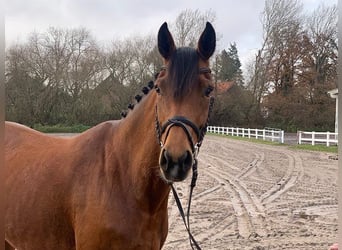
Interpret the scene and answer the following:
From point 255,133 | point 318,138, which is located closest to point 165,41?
point 318,138

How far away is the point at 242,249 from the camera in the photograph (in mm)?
4418

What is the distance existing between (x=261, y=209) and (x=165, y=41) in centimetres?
493

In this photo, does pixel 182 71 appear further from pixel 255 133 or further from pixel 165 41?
pixel 255 133

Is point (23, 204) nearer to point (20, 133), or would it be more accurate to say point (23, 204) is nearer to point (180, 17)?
point (20, 133)

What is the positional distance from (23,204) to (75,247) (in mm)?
535

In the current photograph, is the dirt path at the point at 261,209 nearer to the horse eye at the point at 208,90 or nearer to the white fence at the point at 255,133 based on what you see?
the horse eye at the point at 208,90

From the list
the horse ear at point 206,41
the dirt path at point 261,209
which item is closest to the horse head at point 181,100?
the horse ear at point 206,41

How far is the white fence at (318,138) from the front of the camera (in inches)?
710

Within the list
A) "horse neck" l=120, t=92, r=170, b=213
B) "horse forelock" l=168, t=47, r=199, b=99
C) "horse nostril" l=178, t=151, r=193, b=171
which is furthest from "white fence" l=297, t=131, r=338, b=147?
"horse nostril" l=178, t=151, r=193, b=171

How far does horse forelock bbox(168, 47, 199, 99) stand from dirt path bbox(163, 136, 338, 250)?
3121 millimetres

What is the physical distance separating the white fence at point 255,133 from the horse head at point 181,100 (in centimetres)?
1989

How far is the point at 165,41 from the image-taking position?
79.1 inches

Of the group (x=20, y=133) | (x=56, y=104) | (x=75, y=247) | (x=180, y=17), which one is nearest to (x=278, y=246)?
(x=75, y=247)

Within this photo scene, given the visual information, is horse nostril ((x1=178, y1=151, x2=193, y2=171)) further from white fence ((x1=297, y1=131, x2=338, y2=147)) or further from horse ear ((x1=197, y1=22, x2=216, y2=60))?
white fence ((x1=297, y1=131, x2=338, y2=147))
